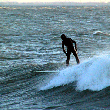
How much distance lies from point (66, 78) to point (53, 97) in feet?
5.40

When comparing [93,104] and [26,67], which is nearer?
[93,104]

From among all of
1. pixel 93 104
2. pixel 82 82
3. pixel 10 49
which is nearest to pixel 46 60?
pixel 10 49

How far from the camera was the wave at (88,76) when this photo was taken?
10.7 m

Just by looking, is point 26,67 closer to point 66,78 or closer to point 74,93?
point 66,78

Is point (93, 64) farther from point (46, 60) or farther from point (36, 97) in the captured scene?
point (46, 60)

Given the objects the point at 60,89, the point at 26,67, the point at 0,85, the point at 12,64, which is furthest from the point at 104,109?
the point at 12,64

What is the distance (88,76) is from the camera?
36.5 feet

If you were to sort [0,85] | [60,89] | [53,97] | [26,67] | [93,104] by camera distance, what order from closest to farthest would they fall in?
[93,104]
[53,97]
[60,89]
[0,85]
[26,67]

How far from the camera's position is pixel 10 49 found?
2264 centimetres

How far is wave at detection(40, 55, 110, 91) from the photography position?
35.1 feet

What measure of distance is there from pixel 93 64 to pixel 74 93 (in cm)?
153

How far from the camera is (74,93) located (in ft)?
34.8

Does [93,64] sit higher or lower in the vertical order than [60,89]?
higher

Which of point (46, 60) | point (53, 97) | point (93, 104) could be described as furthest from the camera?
point (46, 60)
